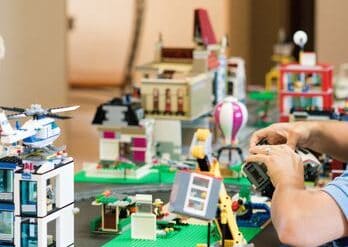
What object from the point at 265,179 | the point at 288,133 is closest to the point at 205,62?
the point at 288,133

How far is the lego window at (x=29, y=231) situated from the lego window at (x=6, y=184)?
0.06 meters

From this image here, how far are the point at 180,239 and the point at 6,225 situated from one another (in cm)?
40

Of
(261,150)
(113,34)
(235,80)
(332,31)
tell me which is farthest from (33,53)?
(113,34)

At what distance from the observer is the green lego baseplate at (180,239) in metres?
1.92

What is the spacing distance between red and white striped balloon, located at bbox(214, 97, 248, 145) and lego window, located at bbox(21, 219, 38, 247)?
38.1 inches

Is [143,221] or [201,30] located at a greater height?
[201,30]

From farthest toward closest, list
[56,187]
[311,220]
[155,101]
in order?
1. [155,101]
2. [56,187]
3. [311,220]

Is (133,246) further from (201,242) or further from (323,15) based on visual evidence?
(323,15)

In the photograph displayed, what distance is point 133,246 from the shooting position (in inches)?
74.9

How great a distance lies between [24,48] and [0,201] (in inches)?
73.6

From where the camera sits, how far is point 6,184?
174 centimetres

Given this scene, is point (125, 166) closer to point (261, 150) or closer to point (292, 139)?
point (292, 139)

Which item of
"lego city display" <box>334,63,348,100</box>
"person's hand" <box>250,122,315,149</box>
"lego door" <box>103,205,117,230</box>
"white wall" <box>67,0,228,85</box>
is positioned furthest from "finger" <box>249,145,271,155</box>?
"white wall" <box>67,0,228,85</box>

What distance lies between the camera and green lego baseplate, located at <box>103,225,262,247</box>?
1.92 m
